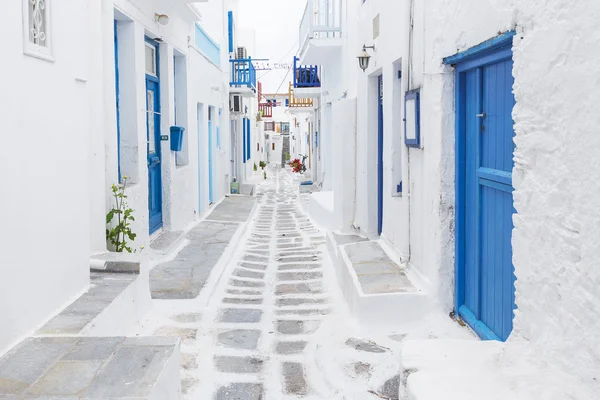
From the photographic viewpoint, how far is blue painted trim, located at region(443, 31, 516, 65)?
142 inches

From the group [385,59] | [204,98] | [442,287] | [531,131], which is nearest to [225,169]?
[204,98]

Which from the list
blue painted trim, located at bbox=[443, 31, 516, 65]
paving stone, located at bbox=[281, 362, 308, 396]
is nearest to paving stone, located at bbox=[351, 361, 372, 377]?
paving stone, located at bbox=[281, 362, 308, 396]

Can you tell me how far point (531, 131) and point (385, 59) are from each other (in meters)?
4.07

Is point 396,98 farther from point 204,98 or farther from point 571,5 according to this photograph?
point 204,98

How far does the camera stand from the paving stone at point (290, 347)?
4.86 meters

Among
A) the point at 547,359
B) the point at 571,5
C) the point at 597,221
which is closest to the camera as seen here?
the point at 597,221

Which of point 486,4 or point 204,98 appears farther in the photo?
point 204,98

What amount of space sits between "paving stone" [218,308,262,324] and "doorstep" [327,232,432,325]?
33.0 inches

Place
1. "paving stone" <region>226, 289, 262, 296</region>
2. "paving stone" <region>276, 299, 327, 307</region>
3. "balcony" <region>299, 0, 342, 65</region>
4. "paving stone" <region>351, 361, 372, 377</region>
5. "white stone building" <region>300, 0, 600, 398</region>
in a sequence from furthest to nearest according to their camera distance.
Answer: "balcony" <region>299, 0, 342, 65</region>, "paving stone" <region>226, 289, 262, 296</region>, "paving stone" <region>276, 299, 327, 307</region>, "paving stone" <region>351, 361, 372, 377</region>, "white stone building" <region>300, 0, 600, 398</region>

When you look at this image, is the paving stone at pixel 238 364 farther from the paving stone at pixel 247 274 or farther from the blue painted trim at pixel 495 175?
the paving stone at pixel 247 274

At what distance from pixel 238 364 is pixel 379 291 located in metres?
1.31

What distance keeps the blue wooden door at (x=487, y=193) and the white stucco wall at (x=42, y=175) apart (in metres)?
2.73

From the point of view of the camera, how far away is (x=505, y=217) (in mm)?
3947

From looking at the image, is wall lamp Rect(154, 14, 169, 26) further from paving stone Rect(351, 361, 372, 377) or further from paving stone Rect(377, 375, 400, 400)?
paving stone Rect(377, 375, 400, 400)
